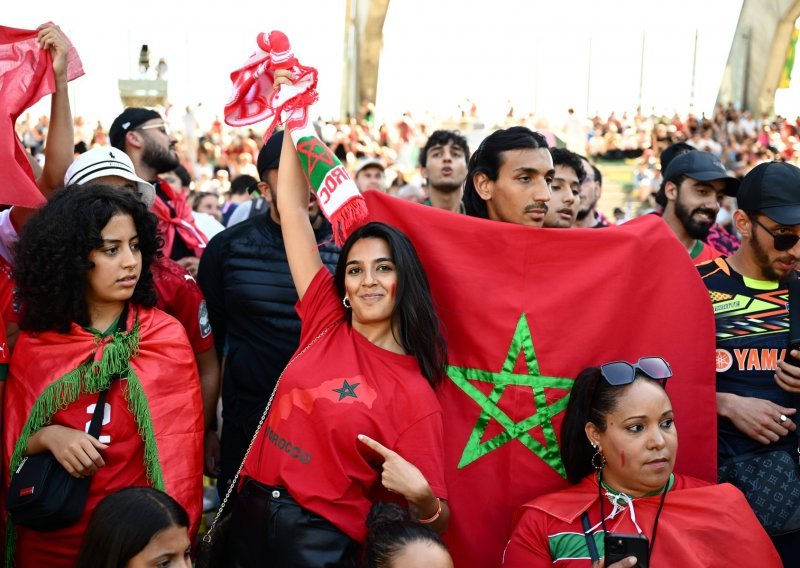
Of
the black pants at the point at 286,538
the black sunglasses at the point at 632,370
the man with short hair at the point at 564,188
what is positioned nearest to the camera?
the black pants at the point at 286,538

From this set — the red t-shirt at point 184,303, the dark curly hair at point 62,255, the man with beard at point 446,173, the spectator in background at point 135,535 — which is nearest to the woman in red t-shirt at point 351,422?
the spectator in background at point 135,535

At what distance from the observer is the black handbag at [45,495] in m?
3.31

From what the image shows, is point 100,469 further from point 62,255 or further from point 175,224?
point 175,224

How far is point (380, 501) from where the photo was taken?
3.20 metres

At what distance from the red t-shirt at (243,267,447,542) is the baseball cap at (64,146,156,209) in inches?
49.8

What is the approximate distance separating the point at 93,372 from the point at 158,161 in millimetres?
1918

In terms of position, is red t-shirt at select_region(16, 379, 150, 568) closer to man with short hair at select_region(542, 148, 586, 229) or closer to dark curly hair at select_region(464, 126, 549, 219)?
dark curly hair at select_region(464, 126, 549, 219)

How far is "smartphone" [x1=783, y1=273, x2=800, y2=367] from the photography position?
371 cm

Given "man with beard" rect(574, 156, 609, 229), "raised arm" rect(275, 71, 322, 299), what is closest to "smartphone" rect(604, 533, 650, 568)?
"raised arm" rect(275, 71, 322, 299)

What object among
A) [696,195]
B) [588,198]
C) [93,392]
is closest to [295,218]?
[93,392]

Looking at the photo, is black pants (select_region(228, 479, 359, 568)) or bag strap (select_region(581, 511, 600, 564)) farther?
bag strap (select_region(581, 511, 600, 564))

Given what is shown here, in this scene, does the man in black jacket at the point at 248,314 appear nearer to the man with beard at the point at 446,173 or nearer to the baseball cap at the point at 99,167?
the baseball cap at the point at 99,167

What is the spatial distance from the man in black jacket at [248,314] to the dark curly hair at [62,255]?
2.08 ft

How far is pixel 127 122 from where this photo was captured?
5.21 meters
